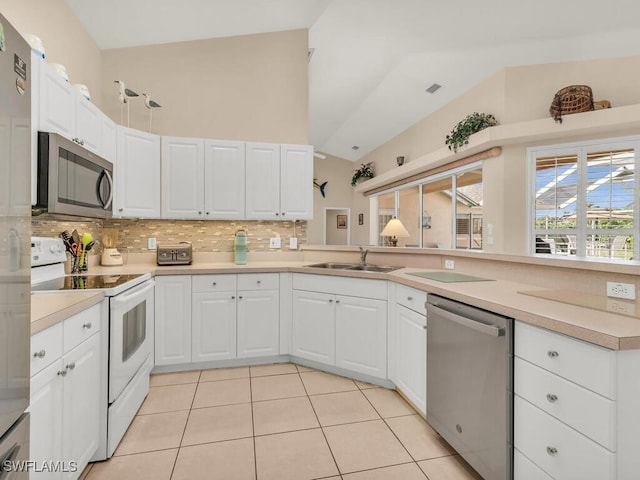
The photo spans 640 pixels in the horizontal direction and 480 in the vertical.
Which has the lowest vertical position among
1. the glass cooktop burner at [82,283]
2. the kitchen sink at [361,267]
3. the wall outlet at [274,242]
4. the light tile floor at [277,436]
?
the light tile floor at [277,436]

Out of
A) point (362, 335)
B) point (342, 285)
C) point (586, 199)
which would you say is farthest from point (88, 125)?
point (586, 199)

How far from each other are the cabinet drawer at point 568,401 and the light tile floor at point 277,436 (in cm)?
68

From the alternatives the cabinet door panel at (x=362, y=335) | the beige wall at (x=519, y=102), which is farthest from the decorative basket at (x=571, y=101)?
the cabinet door panel at (x=362, y=335)

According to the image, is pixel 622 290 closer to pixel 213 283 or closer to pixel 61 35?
pixel 213 283

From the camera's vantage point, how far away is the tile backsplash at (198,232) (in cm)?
332

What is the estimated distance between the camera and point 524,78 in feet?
14.9

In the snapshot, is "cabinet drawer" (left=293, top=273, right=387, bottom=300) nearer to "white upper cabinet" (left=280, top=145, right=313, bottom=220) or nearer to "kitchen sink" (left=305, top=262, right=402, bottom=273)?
"kitchen sink" (left=305, top=262, right=402, bottom=273)

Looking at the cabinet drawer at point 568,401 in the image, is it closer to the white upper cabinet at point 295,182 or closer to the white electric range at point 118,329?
the white electric range at point 118,329

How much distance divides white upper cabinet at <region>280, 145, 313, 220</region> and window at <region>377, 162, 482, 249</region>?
310 cm

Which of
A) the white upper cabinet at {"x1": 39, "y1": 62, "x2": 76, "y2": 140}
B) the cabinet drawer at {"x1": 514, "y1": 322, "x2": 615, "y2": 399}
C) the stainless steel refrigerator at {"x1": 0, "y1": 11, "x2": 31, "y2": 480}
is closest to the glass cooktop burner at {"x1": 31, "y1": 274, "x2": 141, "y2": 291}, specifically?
the white upper cabinet at {"x1": 39, "y1": 62, "x2": 76, "y2": 140}

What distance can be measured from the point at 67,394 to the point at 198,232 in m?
2.25

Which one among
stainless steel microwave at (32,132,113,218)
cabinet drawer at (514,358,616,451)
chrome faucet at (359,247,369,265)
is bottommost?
cabinet drawer at (514,358,616,451)

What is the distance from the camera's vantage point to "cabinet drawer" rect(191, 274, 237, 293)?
9.35 feet

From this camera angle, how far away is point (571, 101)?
406 cm
